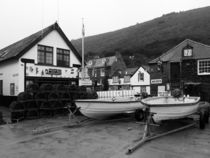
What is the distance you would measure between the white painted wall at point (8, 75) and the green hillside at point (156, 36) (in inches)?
2711

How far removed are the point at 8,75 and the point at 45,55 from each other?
339 cm

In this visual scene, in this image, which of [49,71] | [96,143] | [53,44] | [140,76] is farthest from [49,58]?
[140,76]

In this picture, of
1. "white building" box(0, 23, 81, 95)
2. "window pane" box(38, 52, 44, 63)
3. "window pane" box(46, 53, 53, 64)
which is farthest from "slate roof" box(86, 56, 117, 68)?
"window pane" box(38, 52, 44, 63)

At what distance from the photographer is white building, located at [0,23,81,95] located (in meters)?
15.6

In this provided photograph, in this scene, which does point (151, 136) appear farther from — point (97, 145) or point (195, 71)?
point (195, 71)

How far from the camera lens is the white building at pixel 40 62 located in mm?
15609

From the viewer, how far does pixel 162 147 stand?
6.46 meters

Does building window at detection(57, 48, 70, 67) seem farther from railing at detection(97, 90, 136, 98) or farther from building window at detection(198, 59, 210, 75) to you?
building window at detection(198, 59, 210, 75)

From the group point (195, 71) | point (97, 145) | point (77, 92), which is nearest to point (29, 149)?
point (97, 145)

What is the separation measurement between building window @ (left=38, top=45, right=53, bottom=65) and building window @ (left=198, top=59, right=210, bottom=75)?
49.8 feet

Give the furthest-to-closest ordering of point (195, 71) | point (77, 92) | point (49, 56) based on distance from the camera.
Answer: point (195, 71), point (49, 56), point (77, 92)

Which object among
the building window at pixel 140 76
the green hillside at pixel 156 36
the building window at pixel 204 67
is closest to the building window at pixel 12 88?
the building window at pixel 204 67

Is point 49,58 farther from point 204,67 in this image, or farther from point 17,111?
point 204,67

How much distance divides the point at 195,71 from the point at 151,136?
16.7m
